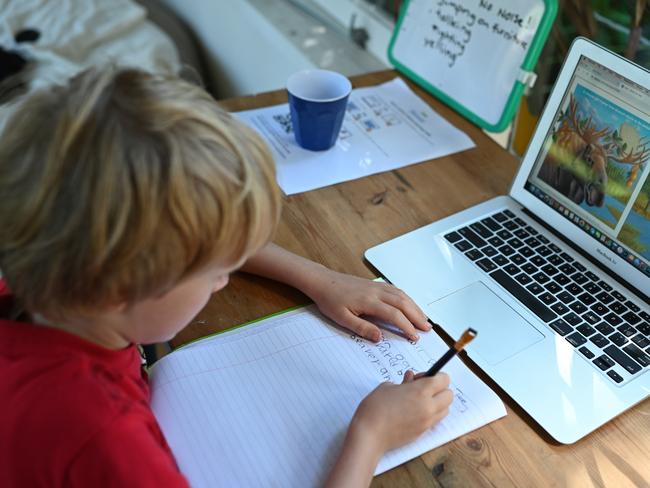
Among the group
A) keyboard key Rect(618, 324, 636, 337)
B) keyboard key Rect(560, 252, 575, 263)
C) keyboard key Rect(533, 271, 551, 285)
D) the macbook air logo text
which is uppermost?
the macbook air logo text

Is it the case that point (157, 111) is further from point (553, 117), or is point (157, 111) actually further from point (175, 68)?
point (175, 68)

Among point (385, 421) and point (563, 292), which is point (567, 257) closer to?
point (563, 292)

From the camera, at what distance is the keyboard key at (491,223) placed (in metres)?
0.86

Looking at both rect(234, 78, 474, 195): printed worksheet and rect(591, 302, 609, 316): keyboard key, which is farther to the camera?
rect(234, 78, 474, 195): printed worksheet

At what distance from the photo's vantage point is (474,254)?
0.82m

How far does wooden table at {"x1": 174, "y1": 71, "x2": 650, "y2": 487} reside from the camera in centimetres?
60

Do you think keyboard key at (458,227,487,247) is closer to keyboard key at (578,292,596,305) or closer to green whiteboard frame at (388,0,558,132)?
keyboard key at (578,292,596,305)

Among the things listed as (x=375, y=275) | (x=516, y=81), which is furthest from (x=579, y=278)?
(x=516, y=81)

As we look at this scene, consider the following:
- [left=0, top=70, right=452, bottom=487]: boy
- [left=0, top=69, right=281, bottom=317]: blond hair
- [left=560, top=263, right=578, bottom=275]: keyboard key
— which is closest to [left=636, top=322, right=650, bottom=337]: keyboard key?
[left=560, top=263, right=578, bottom=275]: keyboard key

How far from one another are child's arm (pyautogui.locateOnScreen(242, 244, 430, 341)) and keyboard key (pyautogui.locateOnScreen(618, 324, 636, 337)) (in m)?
0.23

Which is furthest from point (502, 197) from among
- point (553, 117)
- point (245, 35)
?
point (245, 35)

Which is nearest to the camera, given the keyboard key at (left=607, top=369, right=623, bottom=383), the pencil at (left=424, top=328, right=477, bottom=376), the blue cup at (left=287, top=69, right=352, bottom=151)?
the pencil at (left=424, top=328, right=477, bottom=376)

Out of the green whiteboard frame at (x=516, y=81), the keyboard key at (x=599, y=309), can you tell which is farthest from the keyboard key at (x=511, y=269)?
the green whiteboard frame at (x=516, y=81)

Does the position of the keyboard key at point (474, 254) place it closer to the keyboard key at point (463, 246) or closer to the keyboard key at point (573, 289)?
the keyboard key at point (463, 246)
